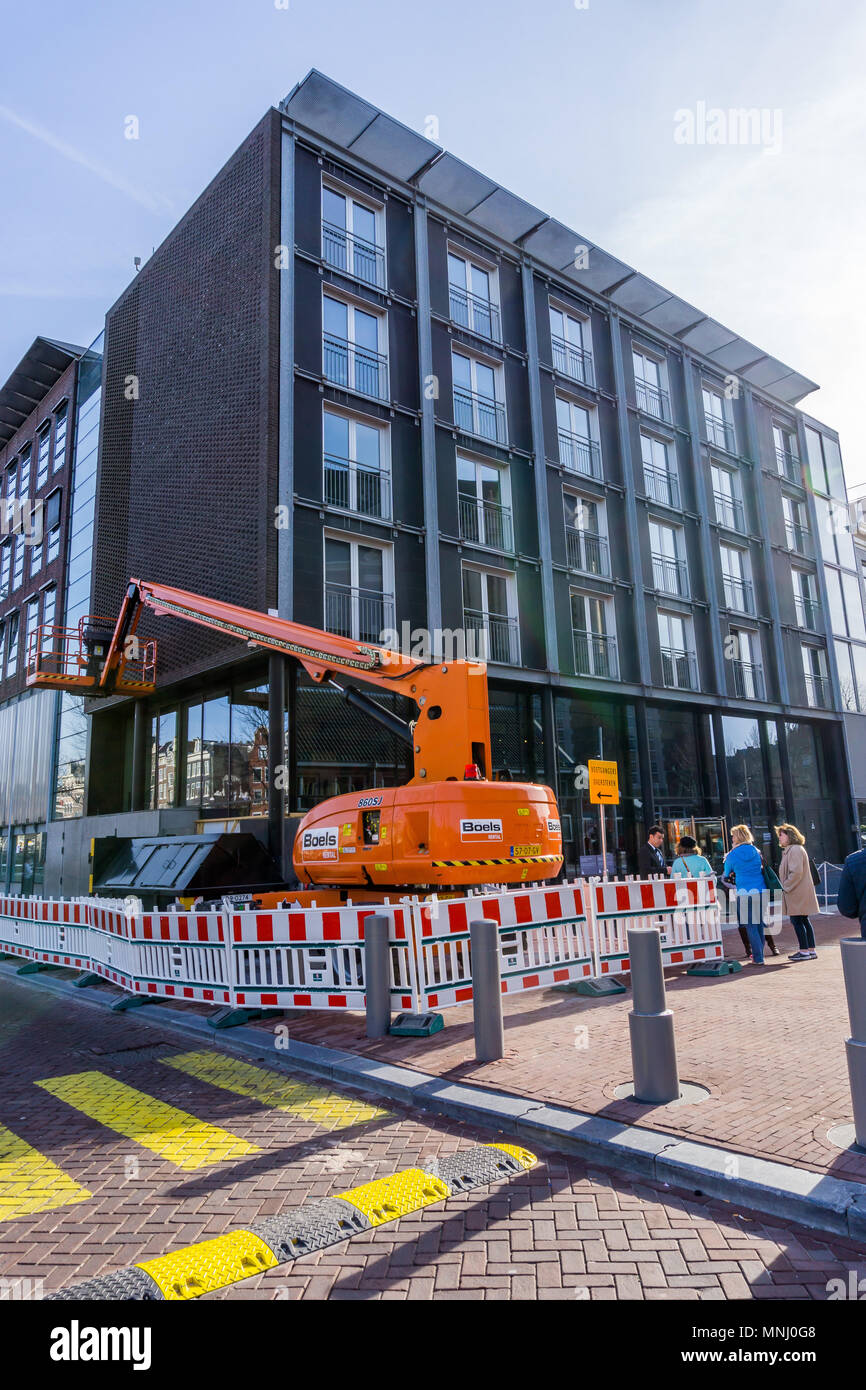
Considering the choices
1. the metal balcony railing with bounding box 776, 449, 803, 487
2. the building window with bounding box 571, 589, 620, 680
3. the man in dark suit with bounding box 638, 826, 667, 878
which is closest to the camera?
the man in dark suit with bounding box 638, 826, 667, 878

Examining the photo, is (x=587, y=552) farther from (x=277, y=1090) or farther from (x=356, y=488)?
(x=277, y=1090)

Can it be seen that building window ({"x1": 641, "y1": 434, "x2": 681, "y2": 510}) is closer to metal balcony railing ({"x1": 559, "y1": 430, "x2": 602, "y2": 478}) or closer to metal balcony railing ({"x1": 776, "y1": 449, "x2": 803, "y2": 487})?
metal balcony railing ({"x1": 559, "y1": 430, "x2": 602, "y2": 478})

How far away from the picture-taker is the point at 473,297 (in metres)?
21.7

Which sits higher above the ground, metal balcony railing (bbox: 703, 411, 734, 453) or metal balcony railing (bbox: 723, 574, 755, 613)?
metal balcony railing (bbox: 703, 411, 734, 453)

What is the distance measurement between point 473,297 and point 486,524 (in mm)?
6632

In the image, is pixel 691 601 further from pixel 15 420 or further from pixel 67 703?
pixel 15 420

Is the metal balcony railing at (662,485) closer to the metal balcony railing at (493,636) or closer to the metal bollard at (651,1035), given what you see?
the metal balcony railing at (493,636)

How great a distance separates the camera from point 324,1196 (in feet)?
13.2

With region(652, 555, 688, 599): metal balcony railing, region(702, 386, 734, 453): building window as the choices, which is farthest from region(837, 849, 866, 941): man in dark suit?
region(702, 386, 734, 453): building window

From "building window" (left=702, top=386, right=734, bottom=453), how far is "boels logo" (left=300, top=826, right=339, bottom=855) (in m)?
23.3

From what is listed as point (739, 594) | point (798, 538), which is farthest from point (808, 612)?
point (739, 594)

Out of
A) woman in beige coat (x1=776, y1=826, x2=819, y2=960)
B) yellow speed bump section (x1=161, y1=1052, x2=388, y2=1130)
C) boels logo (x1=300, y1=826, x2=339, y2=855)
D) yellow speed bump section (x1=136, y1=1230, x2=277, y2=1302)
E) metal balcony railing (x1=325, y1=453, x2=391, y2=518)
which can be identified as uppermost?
metal balcony railing (x1=325, y1=453, x2=391, y2=518)

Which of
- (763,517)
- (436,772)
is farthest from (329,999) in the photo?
(763,517)

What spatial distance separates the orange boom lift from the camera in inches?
329
